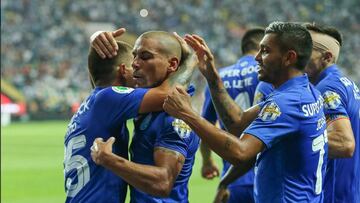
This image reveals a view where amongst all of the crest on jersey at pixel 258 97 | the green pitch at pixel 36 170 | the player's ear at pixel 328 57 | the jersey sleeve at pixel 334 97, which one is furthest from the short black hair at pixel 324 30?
the green pitch at pixel 36 170

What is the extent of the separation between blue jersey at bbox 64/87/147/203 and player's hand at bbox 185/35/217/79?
0.71 meters

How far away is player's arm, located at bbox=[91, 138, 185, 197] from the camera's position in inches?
149

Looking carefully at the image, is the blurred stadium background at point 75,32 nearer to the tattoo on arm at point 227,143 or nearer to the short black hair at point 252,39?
the short black hair at point 252,39

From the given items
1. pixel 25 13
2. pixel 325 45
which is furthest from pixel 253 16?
pixel 325 45

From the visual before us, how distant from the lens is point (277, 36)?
4.32m

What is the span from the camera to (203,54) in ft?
16.0

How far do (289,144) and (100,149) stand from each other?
43.3 inches

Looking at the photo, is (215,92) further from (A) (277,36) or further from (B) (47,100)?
(B) (47,100)

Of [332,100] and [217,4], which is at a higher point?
[332,100]

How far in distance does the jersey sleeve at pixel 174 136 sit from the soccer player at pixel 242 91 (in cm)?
272

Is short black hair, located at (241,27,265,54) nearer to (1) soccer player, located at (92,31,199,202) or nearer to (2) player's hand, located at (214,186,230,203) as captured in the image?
(2) player's hand, located at (214,186,230,203)

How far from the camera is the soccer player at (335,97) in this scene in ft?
17.0

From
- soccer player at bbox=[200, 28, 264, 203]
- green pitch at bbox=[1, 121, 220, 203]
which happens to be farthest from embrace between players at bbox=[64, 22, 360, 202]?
green pitch at bbox=[1, 121, 220, 203]

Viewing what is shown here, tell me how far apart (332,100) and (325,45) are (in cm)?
44
